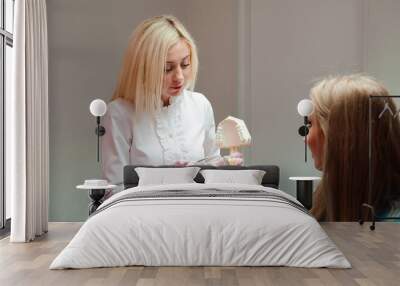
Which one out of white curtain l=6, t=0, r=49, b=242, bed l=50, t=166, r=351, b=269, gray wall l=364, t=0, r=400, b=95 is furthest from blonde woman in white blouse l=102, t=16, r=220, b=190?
bed l=50, t=166, r=351, b=269

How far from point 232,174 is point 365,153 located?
1.49 meters

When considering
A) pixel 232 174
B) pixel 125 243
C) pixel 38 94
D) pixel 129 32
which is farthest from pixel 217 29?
pixel 125 243

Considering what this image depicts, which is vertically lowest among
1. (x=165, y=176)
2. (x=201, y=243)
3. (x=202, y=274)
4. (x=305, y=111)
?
(x=202, y=274)

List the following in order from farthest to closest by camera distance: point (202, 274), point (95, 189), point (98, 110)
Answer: point (98, 110) → point (95, 189) → point (202, 274)

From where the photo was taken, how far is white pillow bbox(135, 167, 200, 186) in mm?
6605

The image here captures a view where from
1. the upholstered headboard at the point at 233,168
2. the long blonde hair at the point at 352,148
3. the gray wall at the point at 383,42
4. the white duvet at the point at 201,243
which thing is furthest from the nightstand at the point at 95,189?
the gray wall at the point at 383,42

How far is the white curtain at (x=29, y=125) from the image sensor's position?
5863 millimetres

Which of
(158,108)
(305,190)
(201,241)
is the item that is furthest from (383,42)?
(201,241)

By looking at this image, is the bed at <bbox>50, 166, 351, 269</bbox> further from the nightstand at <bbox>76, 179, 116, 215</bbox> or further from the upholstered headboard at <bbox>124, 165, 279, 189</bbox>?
the upholstered headboard at <bbox>124, 165, 279, 189</bbox>

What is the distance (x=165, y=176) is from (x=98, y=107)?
3.44 ft

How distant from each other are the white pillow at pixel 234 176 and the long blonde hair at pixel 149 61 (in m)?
0.95

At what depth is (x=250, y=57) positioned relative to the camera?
7.07 metres

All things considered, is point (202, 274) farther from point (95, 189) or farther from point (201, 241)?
point (95, 189)

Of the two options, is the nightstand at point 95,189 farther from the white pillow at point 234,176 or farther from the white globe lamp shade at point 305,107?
the white globe lamp shade at point 305,107
